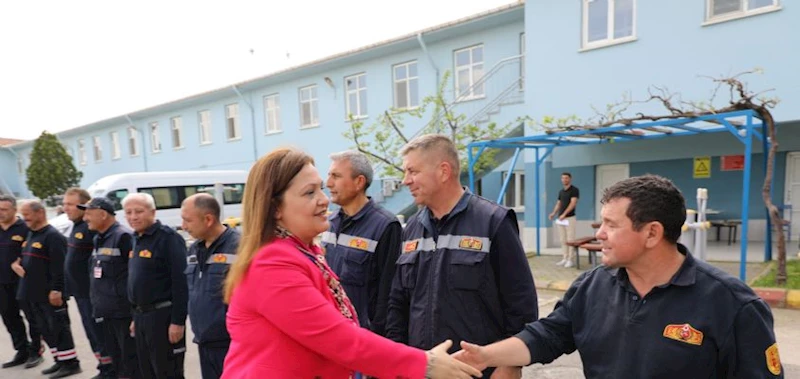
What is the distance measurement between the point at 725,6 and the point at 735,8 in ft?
0.54

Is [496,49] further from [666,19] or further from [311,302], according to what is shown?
[311,302]

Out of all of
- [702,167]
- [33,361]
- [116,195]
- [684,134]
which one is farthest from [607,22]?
[116,195]

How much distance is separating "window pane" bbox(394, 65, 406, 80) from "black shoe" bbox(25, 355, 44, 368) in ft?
36.4

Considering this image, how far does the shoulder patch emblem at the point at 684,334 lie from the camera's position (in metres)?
1.43

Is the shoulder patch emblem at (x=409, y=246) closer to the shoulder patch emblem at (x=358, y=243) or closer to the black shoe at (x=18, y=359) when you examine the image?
the shoulder patch emblem at (x=358, y=243)

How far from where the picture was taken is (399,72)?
45.5ft

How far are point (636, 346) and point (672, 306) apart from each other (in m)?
0.18

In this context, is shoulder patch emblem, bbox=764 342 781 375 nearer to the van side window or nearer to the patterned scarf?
the patterned scarf

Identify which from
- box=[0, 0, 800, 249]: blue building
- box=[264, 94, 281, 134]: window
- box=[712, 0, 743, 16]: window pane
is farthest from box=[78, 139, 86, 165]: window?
box=[712, 0, 743, 16]: window pane

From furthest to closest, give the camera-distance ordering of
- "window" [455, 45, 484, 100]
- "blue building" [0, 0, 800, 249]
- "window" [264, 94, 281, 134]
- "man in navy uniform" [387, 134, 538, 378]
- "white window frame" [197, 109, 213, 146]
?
"white window frame" [197, 109, 213, 146] < "window" [264, 94, 281, 134] < "window" [455, 45, 484, 100] < "blue building" [0, 0, 800, 249] < "man in navy uniform" [387, 134, 538, 378]

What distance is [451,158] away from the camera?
7.62ft

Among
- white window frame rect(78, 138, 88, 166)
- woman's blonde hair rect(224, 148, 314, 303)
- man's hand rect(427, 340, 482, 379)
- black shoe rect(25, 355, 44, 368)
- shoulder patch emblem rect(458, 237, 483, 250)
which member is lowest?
black shoe rect(25, 355, 44, 368)

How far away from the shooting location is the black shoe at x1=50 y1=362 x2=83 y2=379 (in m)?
4.50

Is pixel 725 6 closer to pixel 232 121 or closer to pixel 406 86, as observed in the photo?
pixel 406 86
